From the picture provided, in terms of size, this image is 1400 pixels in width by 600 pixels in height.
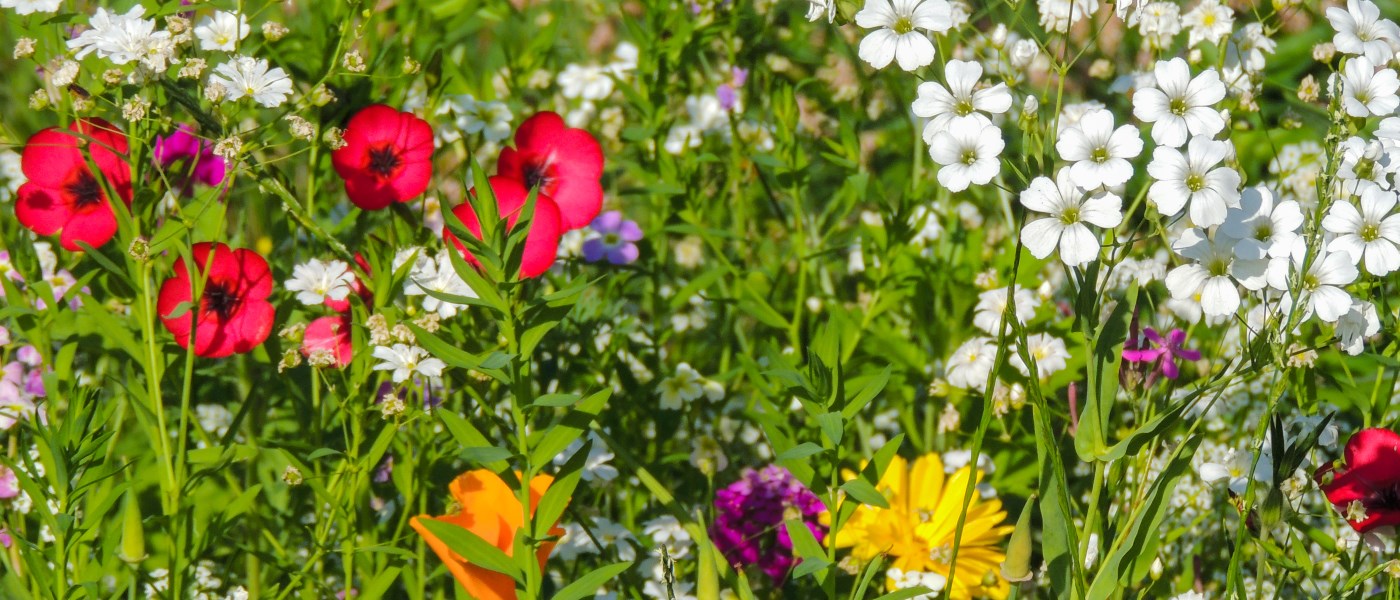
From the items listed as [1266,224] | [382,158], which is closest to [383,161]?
[382,158]

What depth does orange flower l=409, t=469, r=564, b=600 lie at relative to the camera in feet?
3.16

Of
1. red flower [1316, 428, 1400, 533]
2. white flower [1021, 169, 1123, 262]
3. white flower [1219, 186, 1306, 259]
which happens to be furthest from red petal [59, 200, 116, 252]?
red flower [1316, 428, 1400, 533]

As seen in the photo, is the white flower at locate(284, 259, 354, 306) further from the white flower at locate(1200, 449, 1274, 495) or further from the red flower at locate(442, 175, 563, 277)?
the white flower at locate(1200, 449, 1274, 495)

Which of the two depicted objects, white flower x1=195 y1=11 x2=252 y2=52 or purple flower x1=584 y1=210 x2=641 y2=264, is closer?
white flower x1=195 y1=11 x2=252 y2=52

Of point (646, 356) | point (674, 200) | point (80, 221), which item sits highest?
point (674, 200)

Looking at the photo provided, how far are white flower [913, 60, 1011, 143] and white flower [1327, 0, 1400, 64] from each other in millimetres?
268

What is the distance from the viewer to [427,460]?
117 centimetres

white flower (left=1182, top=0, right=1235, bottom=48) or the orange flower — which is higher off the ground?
white flower (left=1182, top=0, right=1235, bottom=48)

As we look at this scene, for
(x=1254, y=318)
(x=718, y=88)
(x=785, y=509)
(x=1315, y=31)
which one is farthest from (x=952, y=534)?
(x=1315, y=31)

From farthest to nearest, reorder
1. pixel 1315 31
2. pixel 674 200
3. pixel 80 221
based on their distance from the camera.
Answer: pixel 1315 31 < pixel 674 200 < pixel 80 221

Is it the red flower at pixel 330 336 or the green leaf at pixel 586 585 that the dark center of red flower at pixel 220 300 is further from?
the green leaf at pixel 586 585

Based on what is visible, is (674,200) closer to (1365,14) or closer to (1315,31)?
(1365,14)

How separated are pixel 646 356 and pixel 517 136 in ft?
1.23

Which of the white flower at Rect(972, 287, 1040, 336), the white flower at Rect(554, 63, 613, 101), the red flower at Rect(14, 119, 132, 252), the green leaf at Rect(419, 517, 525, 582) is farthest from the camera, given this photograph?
the white flower at Rect(554, 63, 613, 101)
